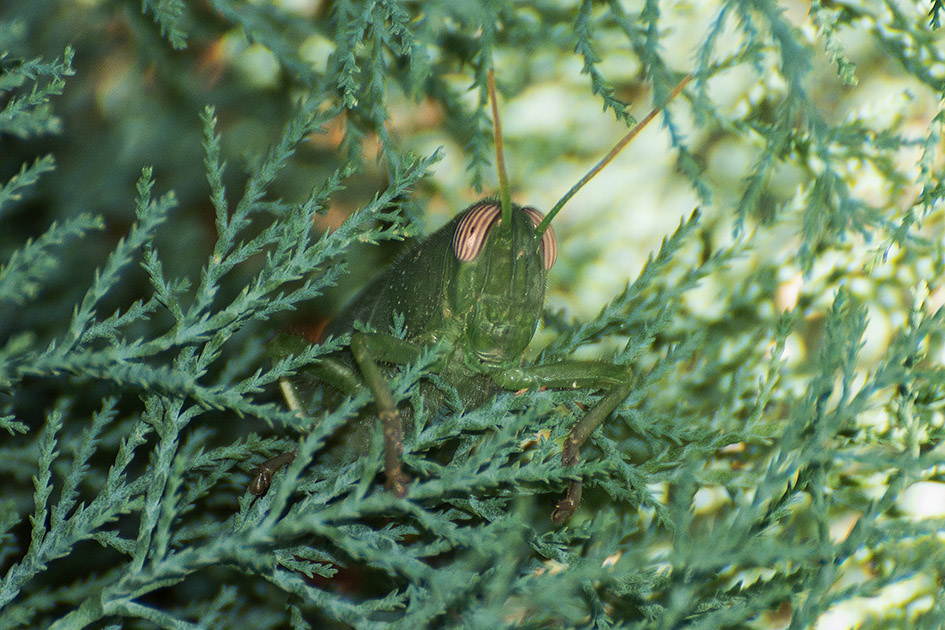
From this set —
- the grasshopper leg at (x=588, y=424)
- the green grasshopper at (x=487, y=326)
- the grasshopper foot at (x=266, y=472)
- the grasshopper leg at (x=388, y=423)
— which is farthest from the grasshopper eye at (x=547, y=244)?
the grasshopper foot at (x=266, y=472)

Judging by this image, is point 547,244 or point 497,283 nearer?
point 497,283

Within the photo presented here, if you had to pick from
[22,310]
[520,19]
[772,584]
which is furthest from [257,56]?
[772,584]

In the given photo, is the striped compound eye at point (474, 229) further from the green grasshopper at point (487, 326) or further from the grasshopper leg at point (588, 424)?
the grasshopper leg at point (588, 424)

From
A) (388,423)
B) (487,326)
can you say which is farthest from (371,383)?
(487,326)

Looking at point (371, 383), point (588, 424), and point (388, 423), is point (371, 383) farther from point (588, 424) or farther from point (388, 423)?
point (588, 424)

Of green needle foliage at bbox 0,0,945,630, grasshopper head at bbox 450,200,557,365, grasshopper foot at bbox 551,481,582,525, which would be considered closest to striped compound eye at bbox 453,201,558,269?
grasshopper head at bbox 450,200,557,365

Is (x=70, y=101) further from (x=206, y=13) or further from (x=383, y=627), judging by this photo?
(x=383, y=627)

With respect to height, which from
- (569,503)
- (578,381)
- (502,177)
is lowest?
(569,503)

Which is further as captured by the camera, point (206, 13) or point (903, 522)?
point (206, 13)
